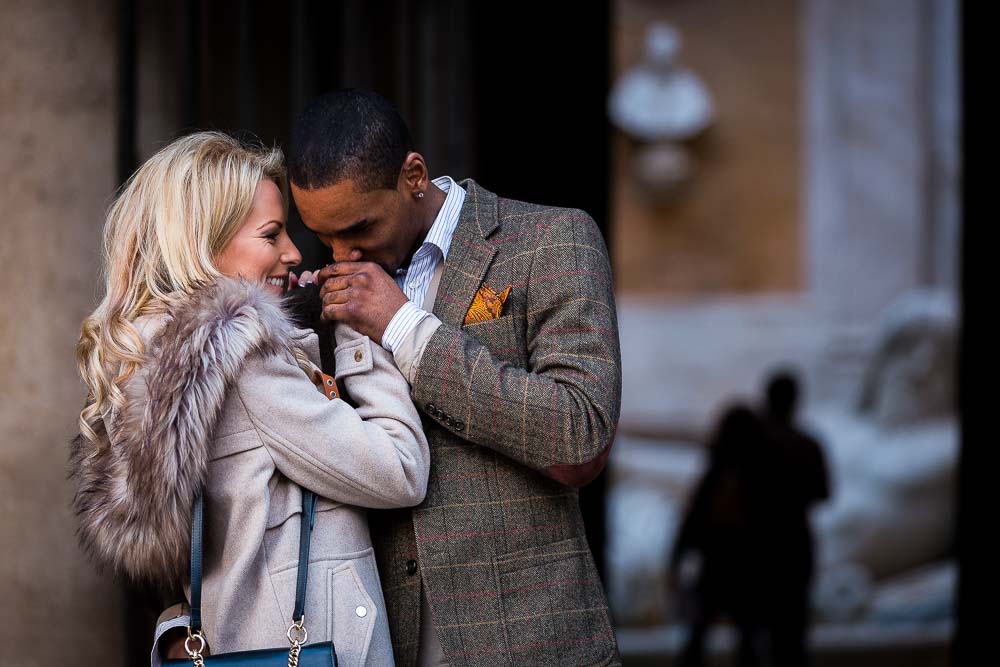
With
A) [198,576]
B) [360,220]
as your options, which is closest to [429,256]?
[360,220]

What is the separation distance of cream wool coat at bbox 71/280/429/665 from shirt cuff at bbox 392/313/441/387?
3cm

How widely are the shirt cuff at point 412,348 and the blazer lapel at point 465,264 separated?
0.39 ft

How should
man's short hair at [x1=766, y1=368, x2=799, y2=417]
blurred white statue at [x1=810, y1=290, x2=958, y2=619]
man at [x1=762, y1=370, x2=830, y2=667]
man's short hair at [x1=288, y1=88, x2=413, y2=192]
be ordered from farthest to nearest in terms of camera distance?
blurred white statue at [x1=810, y1=290, x2=958, y2=619]
man's short hair at [x1=766, y1=368, x2=799, y2=417]
man at [x1=762, y1=370, x2=830, y2=667]
man's short hair at [x1=288, y1=88, x2=413, y2=192]

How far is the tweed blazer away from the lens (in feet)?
6.67

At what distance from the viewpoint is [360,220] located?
2.15 metres

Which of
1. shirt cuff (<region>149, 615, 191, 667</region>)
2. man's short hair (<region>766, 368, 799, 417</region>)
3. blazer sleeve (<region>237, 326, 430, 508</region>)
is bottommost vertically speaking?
man's short hair (<region>766, 368, 799, 417</region>)

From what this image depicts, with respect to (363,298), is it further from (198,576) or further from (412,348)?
(198,576)

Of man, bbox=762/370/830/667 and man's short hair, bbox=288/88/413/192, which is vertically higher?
man's short hair, bbox=288/88/413/192

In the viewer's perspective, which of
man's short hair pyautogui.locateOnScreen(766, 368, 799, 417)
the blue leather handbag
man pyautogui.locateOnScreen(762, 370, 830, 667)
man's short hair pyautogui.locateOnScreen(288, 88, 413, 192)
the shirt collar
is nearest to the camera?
the blue leather handbag

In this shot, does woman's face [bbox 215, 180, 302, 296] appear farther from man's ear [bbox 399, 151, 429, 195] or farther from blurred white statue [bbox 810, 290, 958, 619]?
blurred white statue [bbox 810, 290, 958, 619]

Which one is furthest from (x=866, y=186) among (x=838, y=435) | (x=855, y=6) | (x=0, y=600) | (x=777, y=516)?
(x=0, y=600)

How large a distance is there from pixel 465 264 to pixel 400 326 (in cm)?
22

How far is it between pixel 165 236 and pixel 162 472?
1.48 feet

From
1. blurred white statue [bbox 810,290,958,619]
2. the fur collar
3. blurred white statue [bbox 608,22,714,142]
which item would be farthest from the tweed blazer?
blurred white statue [bbox 608,22,714,142]
